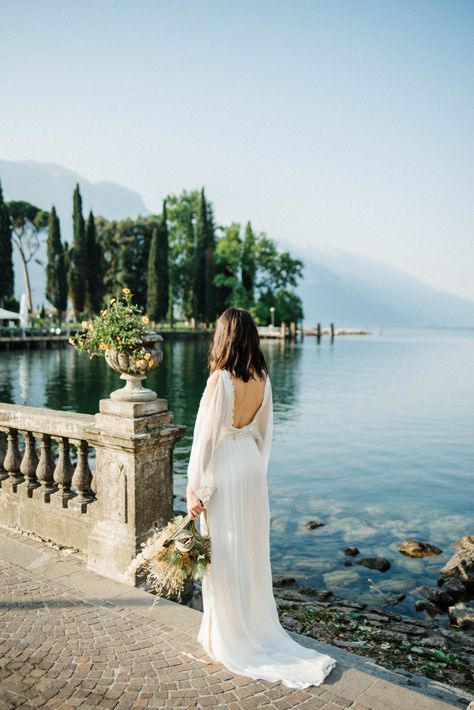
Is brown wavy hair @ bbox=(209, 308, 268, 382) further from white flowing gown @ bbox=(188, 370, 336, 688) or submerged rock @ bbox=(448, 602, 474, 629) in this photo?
submerged rock @ bbox=(448, 602, 474, 629)

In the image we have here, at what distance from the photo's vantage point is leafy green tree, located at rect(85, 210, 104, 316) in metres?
53.0

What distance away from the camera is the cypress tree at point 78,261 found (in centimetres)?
5219

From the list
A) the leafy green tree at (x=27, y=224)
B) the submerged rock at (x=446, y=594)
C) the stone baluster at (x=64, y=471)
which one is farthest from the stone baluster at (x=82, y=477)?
the leafy green tree at (x=27, y=224)

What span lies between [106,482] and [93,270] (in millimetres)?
51169

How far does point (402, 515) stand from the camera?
35.4 feet

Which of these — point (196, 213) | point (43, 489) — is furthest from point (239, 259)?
point (43, 489)

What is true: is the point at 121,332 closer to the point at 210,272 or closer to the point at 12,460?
the point at 12,460

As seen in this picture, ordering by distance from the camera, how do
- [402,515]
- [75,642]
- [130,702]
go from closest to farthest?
[130,702]
[75,642]
[402,515]

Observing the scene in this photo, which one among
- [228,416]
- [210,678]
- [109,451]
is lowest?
[210,678]

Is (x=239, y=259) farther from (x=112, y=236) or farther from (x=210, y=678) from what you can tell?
(x=210, y=678)

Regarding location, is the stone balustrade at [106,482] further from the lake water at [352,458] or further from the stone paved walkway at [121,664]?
the lake water at [352,458]

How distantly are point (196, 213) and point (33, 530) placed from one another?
62.3 metres

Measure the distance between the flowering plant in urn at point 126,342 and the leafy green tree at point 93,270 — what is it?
50.8 m

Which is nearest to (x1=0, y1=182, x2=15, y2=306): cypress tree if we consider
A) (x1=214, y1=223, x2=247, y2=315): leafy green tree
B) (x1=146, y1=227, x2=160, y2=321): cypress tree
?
(x1=146, y1=227, x2=160, y2=321): cypress tree
